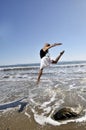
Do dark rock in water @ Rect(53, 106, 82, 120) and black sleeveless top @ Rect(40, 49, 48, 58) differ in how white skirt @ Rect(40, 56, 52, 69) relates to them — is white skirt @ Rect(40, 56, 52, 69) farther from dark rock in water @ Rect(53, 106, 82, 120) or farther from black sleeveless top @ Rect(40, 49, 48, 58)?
dark rock in water @ Rect(53, 106, 82, 120)

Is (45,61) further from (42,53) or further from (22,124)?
(22,124)

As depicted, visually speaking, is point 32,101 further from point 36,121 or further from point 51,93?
point 36,121

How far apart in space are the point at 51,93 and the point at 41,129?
6.72m

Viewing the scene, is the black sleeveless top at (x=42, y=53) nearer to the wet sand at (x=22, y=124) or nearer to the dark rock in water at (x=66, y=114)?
the dark rock in water at (x=66, y=114)

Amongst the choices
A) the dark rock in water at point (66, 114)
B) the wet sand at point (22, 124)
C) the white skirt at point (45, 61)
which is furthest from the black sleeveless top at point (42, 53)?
the wet sand at point (22, 124)

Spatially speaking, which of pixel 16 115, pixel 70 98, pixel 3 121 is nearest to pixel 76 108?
pixel 70 98

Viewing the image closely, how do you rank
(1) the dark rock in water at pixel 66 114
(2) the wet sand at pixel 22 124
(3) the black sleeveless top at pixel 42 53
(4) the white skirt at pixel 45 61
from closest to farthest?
(2) the wet sand at pixel 22 124 → (1) the dark rock in water at pixel 66 114 → (3) the black sleeveless top at pixel 42 53 → (4) the white skirt at pixel 45 61

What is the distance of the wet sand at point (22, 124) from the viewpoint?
888 centimetres

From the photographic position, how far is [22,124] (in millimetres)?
9539

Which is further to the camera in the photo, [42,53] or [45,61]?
[45,61]

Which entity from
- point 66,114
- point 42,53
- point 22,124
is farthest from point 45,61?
point 22,124

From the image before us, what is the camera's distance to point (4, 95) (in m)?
15.8

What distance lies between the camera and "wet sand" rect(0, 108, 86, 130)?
8.88 metres

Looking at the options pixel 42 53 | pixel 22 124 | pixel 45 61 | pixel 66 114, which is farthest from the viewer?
pixel 45 61
